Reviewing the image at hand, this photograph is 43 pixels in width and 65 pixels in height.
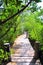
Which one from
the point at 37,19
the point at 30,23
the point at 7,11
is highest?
the point at 7,11

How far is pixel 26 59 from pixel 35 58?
0.35 metres

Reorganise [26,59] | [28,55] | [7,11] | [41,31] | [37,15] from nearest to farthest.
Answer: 1. [7,11]
2. [41,31]
3. [37,15]
4. [26,59]
5. [28,55]

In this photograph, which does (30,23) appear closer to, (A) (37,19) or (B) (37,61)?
(A) (37,19)

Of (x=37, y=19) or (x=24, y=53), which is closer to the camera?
(x=37, y=19)

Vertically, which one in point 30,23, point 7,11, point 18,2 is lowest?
point 30,23

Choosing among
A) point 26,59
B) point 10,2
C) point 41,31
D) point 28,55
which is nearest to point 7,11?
point 10,2

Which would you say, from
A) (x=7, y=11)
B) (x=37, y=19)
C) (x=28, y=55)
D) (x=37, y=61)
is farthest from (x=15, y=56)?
(x=7, y=11)

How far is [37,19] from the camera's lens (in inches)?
290

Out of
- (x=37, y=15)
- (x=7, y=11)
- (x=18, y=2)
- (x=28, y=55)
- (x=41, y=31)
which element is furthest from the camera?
(x=28, y=55)

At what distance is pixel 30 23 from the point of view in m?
8.58

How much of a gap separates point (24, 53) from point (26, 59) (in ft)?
3.44

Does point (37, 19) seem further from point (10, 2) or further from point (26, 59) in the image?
point (10, 2)

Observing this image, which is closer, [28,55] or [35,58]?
[35,58]

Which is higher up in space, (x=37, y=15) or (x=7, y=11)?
(x=7, y=11)
